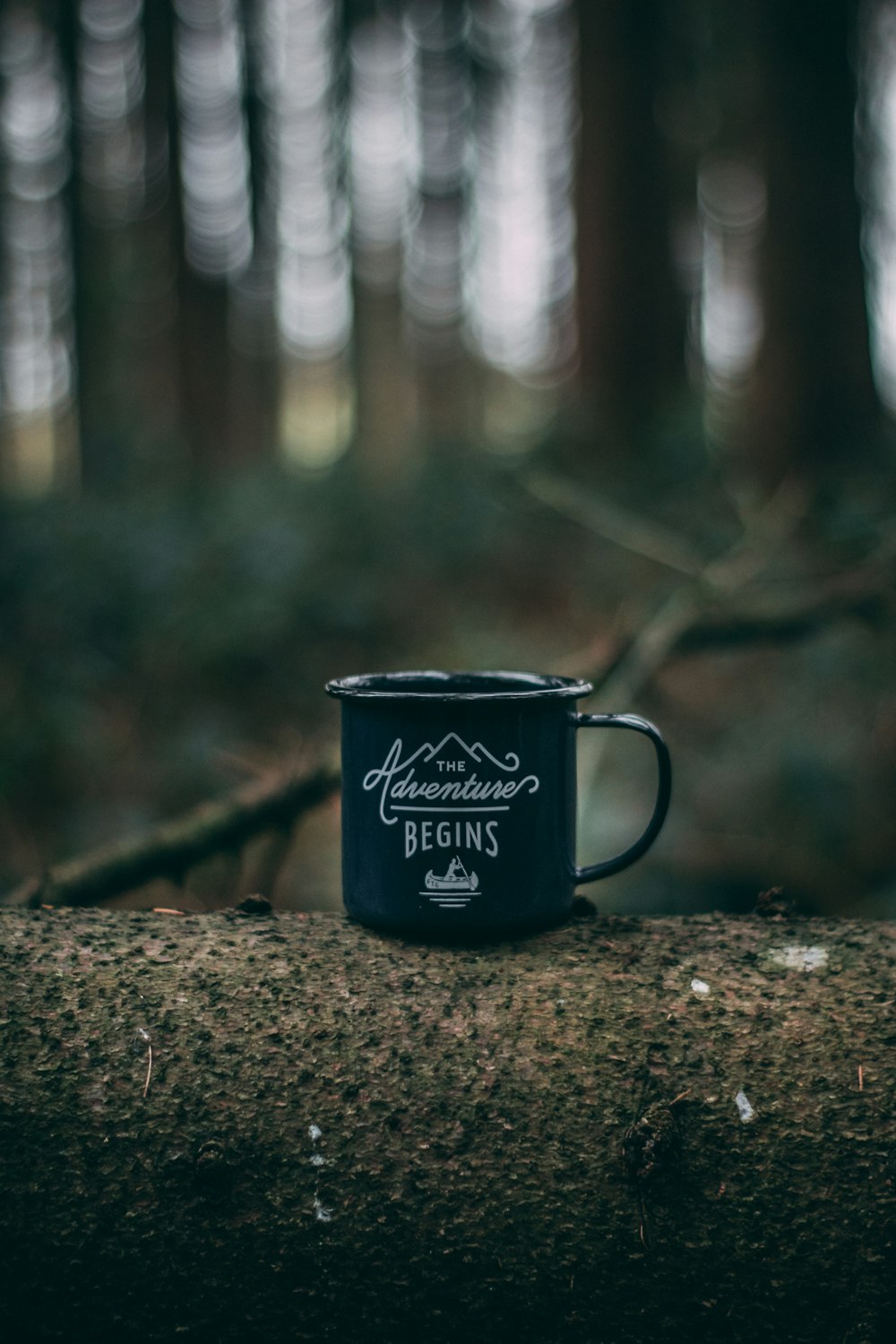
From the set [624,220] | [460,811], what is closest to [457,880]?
[460,811]

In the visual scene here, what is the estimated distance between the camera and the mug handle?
1450 mm

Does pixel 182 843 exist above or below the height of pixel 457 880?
below

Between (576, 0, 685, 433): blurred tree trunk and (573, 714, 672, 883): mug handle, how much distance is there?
6233 mm

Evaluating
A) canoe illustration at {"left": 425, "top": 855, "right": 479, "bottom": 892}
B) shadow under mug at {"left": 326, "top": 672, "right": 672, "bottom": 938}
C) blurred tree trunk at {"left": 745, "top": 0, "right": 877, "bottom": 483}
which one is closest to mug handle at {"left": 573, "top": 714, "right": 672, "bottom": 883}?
shadow under mug at {"left": 326, "top": 672, "right": 672, "bottom": 938}

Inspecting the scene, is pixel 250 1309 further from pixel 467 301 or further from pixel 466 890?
pixel 467 301

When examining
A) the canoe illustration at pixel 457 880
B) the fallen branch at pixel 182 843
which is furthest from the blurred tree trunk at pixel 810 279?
the canoe illustration at pixel 457 880

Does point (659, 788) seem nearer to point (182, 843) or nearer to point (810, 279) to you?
point (182, 843)

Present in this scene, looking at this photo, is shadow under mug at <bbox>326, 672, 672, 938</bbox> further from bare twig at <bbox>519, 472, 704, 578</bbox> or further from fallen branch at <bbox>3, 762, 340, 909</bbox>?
bare twig at <bbox>519, 472, 704, 578</bbox>

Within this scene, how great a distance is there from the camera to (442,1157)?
1092mm

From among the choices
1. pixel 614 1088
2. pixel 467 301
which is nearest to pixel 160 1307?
pixel 614 1088

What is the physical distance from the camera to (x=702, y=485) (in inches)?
217

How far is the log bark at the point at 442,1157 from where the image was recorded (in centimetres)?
104

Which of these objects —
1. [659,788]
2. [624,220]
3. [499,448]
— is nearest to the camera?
[659,788]

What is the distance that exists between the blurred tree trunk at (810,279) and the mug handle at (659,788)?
4403 mm
